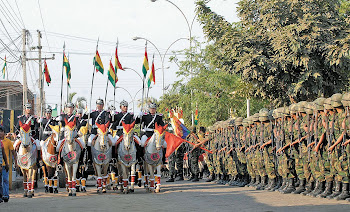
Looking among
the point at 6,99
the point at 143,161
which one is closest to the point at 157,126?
the point at 143,161

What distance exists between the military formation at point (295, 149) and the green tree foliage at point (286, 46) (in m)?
2.22

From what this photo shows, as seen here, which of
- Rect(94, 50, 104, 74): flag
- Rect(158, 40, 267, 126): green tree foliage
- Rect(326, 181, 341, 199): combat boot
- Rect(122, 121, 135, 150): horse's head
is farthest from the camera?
Rect(158, 40, 267, 126): green tree foliage

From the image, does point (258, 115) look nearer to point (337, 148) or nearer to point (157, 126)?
point (157, 126)

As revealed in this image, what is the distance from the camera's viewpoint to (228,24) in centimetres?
2189

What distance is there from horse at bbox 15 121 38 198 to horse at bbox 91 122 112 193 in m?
1.63

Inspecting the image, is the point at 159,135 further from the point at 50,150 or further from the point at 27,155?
the point at 27,155

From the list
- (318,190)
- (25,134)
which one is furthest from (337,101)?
(25,134)

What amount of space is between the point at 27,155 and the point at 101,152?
200cm

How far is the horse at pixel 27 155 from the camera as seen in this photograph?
1588 cm

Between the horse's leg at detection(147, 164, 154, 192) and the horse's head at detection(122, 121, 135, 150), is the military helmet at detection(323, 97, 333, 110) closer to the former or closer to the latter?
the horse's head at detection(122, 121, 135, 150)

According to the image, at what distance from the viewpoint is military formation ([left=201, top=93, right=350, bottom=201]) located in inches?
504

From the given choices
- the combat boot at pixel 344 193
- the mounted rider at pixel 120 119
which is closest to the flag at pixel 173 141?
the mounted rider at pixel 120 119

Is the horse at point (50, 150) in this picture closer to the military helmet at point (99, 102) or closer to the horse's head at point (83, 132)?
the horse's head at point (83, 132)

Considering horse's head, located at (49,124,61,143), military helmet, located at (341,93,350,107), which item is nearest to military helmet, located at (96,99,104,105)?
horse's head, located at (49,124,61,143)
